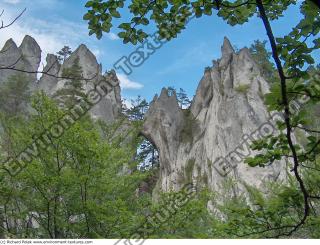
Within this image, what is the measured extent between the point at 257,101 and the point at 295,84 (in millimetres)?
39536

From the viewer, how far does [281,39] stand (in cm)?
218

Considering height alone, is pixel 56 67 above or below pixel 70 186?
above

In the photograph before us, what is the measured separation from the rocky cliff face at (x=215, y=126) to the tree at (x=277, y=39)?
31.9m

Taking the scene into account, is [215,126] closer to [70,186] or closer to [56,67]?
[56,67]

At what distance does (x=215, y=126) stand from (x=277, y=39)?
38.2 metres

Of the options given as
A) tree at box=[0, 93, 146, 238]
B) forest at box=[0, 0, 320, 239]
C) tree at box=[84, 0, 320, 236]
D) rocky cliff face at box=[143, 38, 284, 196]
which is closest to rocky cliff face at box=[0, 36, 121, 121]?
rocky cliff face at box=[143, 38, 284, 196]

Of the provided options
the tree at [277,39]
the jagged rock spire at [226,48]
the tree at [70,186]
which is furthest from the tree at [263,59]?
the tree at [277,39]

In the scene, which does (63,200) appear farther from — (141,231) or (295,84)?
(295,84)

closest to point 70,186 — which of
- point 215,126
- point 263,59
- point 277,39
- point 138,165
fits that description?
point 138,165

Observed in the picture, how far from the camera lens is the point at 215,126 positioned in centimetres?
4000

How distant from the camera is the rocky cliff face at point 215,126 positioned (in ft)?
119

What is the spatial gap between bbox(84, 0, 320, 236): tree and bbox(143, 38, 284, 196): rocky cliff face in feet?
105

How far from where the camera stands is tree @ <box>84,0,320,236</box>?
2039 millimetres

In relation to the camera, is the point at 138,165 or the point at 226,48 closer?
the point at 138,165
